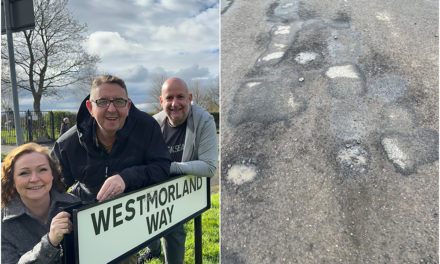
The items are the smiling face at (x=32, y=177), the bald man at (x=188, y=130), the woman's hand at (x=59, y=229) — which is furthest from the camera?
the bald man at (x=188, y=130)

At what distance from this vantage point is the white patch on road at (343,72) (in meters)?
4.40

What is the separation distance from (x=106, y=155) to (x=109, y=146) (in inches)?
2.1

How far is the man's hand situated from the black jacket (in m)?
0.10

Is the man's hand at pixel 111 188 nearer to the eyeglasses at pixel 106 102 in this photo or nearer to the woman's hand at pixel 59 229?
the woman's hand at pixel 59 229

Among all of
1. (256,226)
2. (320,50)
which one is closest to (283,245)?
(256,226)

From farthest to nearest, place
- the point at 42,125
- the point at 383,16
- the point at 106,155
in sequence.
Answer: the point at 42,125
the point at 383,16
the point at 106,155

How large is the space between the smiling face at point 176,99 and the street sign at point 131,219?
466mm

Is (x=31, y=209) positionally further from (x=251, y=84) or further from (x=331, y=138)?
(x=251, y=84)

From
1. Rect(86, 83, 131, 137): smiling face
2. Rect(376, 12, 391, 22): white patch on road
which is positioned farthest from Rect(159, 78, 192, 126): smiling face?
Rect(376, 12, 391, 22): white patch on road

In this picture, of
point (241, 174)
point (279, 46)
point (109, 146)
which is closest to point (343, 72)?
point (279, 46)

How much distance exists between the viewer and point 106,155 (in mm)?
1648

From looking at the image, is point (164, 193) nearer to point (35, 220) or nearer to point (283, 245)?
→ point (35, 220)

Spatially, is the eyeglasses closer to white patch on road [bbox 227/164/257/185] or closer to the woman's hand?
the woman's hand

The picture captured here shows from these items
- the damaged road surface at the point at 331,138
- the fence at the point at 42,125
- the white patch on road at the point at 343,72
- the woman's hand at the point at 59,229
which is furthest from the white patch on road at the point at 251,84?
the fence at the point at 42,125
